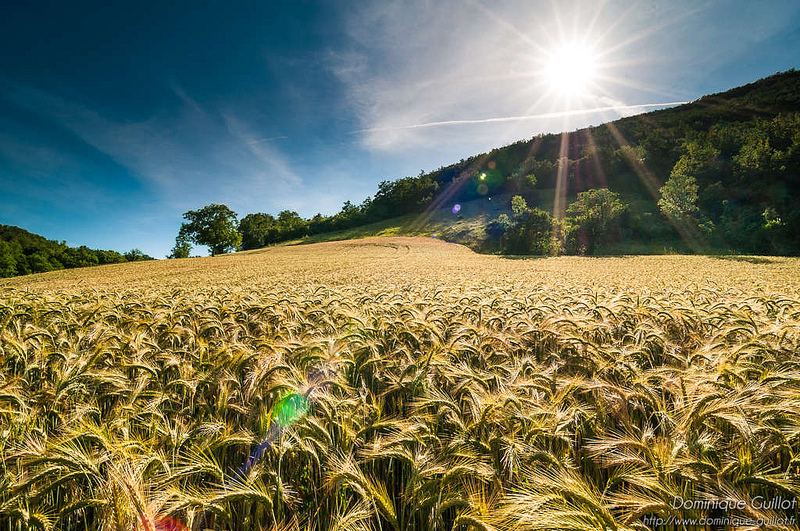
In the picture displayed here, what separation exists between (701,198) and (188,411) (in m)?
61.1

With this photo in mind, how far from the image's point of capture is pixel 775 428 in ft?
5.65

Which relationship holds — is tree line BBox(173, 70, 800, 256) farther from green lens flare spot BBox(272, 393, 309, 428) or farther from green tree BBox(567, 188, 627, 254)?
green lens flare spot BBox(272, 393, 309, 428)

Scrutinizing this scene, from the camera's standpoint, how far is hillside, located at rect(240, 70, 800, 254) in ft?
126

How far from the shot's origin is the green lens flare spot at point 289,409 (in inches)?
79.2

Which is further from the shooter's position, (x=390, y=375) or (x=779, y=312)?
(x=779, y=312)

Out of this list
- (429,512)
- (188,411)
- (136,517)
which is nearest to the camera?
(136,517)

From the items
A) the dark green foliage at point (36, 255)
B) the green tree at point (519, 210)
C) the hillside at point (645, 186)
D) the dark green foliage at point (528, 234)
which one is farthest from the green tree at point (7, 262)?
the green tree at point (519, 210)

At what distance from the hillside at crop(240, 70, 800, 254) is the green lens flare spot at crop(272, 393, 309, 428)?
4253 cm

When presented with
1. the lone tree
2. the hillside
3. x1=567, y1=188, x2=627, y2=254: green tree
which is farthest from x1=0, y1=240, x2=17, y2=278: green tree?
x1=567, y1=188, x2=627, y2=254: green tree

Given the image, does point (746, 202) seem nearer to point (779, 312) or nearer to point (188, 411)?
point (779, 312)

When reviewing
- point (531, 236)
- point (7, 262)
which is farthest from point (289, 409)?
point (7, 262)

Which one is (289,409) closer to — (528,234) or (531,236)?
(531,236)

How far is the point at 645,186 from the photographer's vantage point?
2217 inches

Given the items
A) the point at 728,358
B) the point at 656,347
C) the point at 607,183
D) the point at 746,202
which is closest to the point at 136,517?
the point at 728,358
